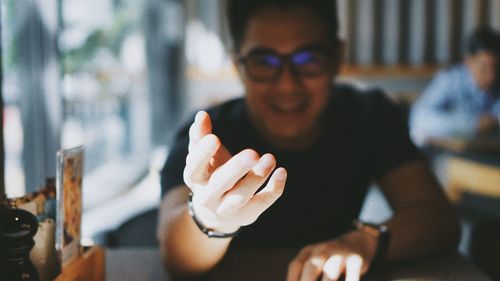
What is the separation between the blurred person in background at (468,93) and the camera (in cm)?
397

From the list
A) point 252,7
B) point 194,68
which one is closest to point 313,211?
point 252,7

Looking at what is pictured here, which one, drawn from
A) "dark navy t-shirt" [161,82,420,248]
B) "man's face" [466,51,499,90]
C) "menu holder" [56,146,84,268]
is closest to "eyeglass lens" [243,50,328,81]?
"dark navy t-shirt" [161,82,420,248]

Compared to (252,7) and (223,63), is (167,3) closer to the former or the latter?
(223,63)

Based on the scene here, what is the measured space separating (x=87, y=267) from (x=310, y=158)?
0.65 meters

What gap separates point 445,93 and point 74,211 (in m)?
3.87

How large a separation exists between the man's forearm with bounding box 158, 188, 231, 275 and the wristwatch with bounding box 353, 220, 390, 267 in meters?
0.32

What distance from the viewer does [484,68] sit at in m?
4.07

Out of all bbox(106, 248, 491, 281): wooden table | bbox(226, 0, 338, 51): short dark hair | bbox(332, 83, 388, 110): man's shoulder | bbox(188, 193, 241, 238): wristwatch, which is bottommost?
bbox(106, 248, 491, 281): wooden table

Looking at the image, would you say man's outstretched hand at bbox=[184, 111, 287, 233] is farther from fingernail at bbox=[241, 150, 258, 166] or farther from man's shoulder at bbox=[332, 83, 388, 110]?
man's shoulder at bbox=[332, 83, 388, 110]

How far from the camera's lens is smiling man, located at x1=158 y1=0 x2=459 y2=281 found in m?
Result: 1.04

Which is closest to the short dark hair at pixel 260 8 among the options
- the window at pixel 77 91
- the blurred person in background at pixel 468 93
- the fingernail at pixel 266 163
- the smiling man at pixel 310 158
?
the smiling man at pixel 310 158

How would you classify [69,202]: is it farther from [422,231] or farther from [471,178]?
[471,178]

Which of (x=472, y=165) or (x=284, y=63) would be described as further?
(x=472, y=165)

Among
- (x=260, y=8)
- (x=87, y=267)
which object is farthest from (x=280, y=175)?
(x=260, y=8)
